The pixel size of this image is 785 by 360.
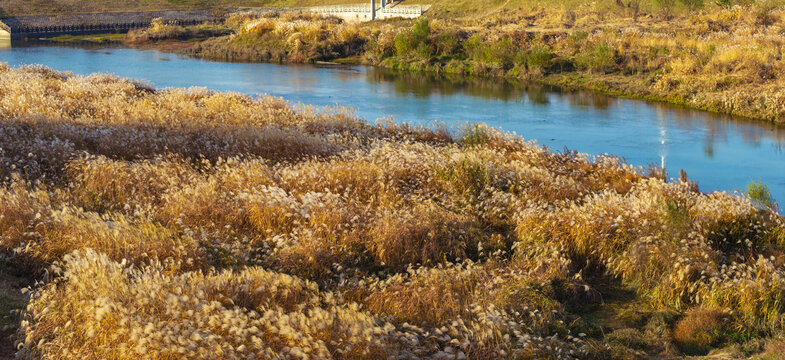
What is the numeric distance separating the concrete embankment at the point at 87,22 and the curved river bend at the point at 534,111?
15.9m

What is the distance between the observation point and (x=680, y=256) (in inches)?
258

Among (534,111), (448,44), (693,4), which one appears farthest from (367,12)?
(534,111)

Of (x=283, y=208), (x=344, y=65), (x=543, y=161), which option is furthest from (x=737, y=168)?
(x=344, y=65)

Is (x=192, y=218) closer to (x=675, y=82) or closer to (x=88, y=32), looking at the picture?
(x=675, y=82)

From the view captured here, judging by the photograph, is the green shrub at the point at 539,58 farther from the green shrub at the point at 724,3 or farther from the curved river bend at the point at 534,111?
the green shrub at the point at 724,3

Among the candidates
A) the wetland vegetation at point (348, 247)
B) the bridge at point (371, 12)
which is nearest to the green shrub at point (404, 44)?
the bridge at point (371, 12)

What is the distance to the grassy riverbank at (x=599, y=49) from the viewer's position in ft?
63.5

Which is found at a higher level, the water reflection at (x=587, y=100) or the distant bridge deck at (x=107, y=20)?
the distant bridge deck at (x=107, y=20)

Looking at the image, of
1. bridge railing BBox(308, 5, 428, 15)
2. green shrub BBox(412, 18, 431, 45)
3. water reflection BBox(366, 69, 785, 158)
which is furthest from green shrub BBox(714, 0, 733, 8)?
bridge railing BBox(308, 5, 428, 15)

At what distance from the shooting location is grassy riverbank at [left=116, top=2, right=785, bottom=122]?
19.4 meters

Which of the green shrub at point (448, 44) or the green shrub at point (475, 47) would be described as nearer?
the green shrub at point (475, 47)

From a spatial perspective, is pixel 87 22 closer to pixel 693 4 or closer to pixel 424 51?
pixel 424 51

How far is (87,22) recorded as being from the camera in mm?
51531

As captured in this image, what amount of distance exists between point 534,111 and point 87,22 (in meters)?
43.3
